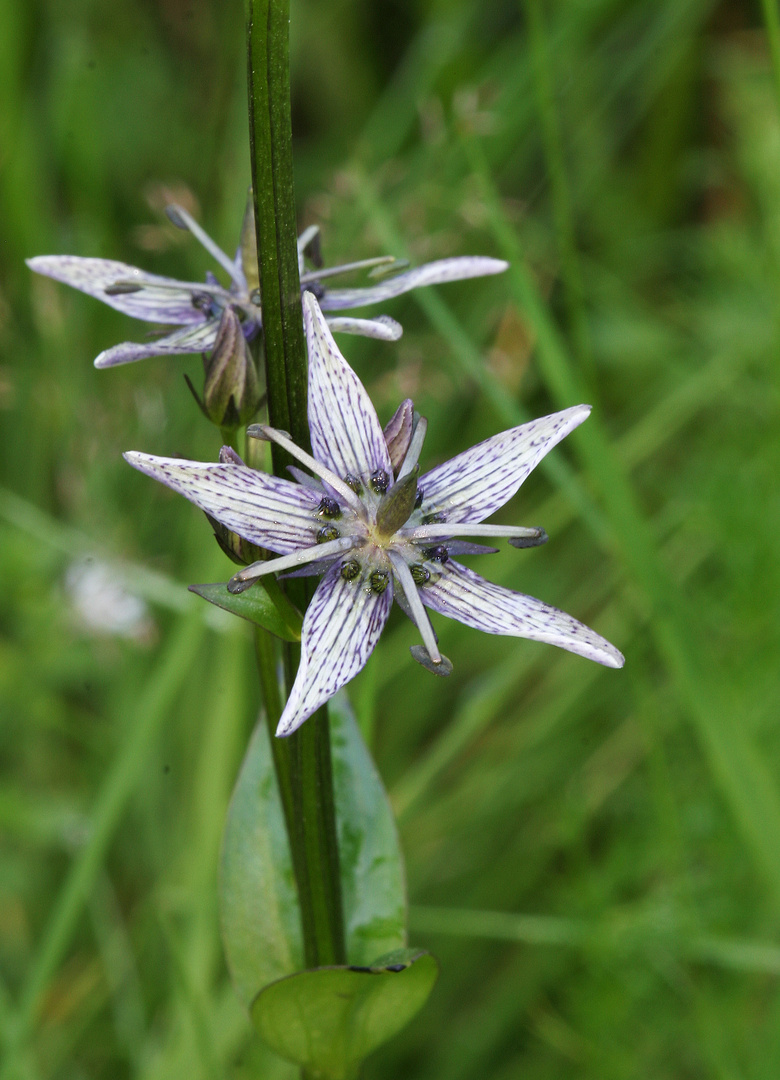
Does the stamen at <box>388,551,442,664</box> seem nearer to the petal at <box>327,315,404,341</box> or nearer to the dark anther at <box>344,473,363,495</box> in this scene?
the dark anther at <box>344,473,363,495</box>

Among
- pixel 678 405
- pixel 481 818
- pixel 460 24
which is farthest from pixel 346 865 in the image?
pixel 460 24

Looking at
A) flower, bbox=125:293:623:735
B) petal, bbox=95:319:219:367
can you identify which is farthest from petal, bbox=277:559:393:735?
petal, bbox=95:319:219:367

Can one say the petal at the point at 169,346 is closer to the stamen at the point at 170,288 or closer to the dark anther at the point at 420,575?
the stamen at the point at 170,288

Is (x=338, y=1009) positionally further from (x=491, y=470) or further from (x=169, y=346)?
(x=169, y=346)

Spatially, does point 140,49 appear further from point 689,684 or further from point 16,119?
point 689,684

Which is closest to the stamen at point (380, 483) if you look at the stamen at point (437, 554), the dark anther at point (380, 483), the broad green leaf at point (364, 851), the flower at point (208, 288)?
the dark anther at point (380, 483)

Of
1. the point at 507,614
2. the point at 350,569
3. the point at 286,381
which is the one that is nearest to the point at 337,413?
the point at 286,381
